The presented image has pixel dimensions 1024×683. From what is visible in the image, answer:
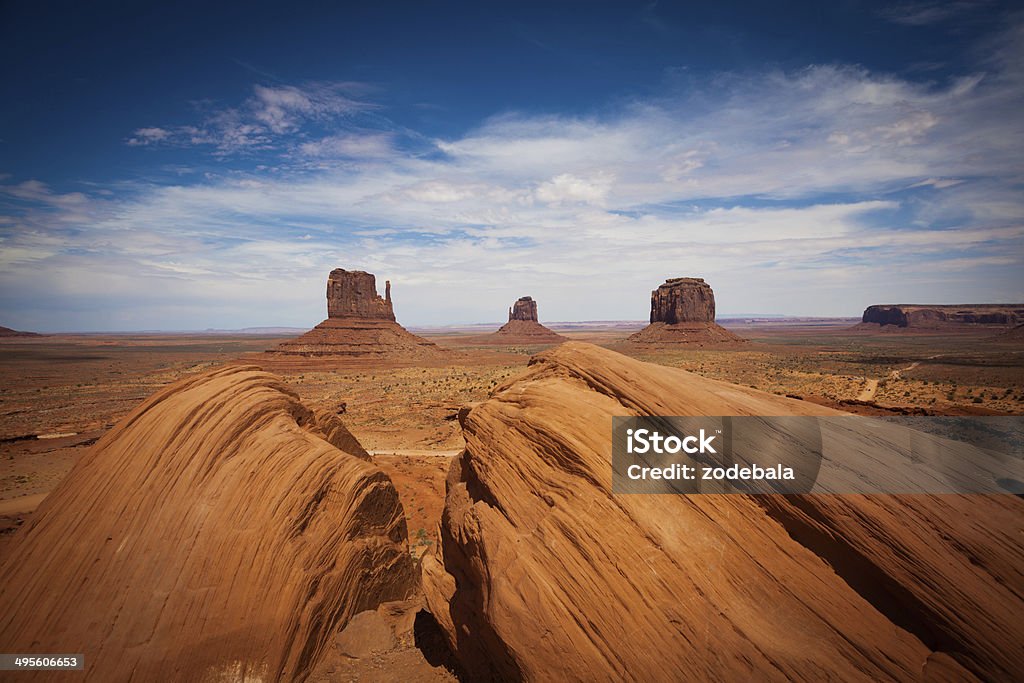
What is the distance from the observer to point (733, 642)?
4992mm

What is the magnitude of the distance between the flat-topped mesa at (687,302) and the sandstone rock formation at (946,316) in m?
121

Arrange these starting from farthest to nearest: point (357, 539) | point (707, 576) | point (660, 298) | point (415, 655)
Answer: point (660, 298) < point (357, 539) < point (415, 655) < point (707, 576)

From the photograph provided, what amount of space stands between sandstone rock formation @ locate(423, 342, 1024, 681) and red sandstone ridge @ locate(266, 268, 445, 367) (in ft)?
251

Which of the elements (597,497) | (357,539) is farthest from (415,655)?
(597,497)

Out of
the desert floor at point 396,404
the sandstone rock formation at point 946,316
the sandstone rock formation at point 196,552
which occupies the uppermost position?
the sandstone rock formation at point 946,316

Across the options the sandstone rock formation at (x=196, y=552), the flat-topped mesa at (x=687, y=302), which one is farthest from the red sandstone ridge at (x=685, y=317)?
the sandstone rock formation at (x=196, y=552)

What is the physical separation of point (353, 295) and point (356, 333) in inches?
411

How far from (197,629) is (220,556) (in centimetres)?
94

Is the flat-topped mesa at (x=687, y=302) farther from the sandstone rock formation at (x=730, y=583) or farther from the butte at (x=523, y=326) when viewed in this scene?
the sandstone rock formation at (x=730, y=583)

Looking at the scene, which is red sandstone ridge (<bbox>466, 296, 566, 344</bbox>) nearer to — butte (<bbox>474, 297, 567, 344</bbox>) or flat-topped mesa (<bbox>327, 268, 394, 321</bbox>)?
butte (<bbox>474, 297, 567, 344</bbox>)

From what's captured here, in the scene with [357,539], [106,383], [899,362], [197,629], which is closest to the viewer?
[197,629]

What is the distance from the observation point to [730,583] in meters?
5.46

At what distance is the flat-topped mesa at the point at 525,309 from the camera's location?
178m

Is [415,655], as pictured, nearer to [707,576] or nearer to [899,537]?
[707,576]
